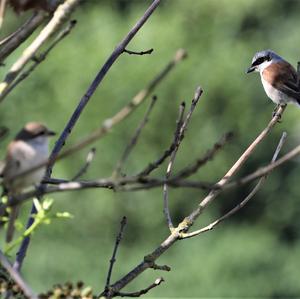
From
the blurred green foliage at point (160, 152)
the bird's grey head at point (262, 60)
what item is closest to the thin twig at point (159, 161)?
the bird's grey head at point (262, 60)

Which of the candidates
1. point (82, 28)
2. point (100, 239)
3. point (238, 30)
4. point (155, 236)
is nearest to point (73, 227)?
point (100, 239)

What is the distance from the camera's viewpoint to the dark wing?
633 centimetres

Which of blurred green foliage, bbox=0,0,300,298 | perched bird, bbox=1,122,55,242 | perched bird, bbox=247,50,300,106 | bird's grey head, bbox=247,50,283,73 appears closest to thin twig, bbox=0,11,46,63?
perched bird, bbox=1,122,55,242

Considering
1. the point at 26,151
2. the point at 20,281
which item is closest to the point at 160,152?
the point at 26,151

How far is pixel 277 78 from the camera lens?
6.49m

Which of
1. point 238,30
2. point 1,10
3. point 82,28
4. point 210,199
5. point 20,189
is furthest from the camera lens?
point 238,30

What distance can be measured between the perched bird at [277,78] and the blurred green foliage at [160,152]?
9417 millimetres

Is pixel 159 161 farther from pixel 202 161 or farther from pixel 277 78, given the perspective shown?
pixel 277 78

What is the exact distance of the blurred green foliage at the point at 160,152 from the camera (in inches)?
687

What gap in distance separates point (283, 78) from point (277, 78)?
53 mm

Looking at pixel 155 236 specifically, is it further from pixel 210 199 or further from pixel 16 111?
pixel 210 199

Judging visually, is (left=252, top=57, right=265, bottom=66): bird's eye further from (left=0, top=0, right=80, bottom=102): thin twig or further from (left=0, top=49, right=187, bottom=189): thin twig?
(left=0, top=49, right=187, bottom=189): thin twig

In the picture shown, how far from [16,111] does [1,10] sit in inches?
667

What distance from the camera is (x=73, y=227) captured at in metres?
18.4
